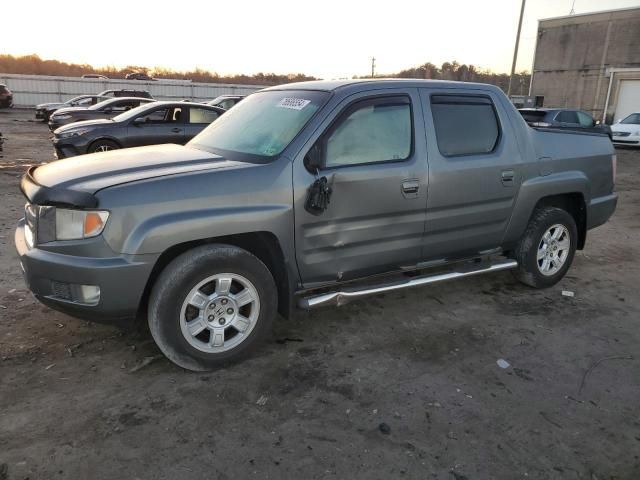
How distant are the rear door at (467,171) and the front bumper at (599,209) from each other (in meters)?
1.26

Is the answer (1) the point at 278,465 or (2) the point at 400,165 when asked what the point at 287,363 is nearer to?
(1) the point at 278,465

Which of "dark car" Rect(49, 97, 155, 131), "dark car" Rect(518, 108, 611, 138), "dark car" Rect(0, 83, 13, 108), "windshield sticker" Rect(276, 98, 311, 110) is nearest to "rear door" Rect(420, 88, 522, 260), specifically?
"windshield sticker" Rect(276, 98, 311, 110)

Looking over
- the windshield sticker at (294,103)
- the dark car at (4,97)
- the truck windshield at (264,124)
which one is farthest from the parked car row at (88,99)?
the windshield sticker at (294,103)

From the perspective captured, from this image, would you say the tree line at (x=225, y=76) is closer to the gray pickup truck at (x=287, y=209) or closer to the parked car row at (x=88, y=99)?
the parked car row at (x=88, y=99)

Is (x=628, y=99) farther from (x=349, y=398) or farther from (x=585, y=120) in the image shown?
(x=349, y=398)

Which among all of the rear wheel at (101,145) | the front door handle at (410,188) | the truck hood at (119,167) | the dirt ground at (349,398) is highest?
the truck hood at (119,167)

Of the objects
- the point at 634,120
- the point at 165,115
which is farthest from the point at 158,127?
the point at 634,120

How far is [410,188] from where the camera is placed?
374 centimetres

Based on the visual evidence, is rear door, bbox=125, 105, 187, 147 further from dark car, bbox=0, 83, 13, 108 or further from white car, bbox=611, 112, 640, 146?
Result: dark car, bbox=0, 83, 13, 108

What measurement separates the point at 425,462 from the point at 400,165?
2.05 m

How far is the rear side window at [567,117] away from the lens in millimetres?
15180

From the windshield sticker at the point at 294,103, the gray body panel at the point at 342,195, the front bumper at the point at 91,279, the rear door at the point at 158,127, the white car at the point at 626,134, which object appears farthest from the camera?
the white car at the point at 626,134

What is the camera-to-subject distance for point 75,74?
2504 inches

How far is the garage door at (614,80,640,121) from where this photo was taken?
2734cm
